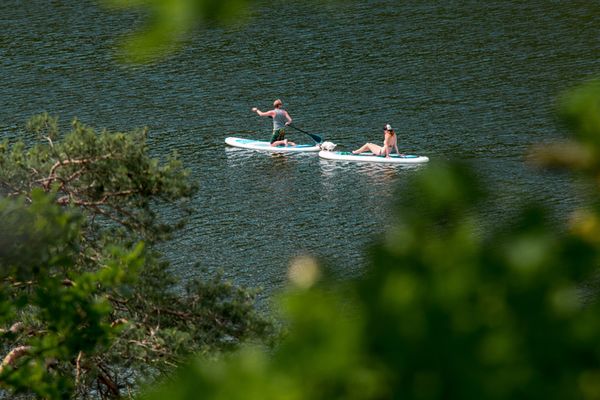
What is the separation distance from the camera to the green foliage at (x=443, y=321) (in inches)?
58.7

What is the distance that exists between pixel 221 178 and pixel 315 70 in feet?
31.5

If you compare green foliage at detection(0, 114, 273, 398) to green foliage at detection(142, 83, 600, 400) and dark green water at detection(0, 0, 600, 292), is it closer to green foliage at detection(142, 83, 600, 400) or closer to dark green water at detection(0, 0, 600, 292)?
green foliage at detection(142, 83, 600, 400)

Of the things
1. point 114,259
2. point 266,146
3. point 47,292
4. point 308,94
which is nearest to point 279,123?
point 266,146

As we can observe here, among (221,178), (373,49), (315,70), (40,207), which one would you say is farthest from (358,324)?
(373,49)

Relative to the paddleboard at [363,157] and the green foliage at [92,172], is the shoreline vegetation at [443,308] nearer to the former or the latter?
the green foliage at [92,172]

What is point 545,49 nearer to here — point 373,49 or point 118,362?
point 373,49

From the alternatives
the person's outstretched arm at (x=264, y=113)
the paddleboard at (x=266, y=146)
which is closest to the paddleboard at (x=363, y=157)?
the paddleboard at (x=266, y=146)

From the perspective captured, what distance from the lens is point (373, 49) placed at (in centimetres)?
3878

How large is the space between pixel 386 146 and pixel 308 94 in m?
5.91

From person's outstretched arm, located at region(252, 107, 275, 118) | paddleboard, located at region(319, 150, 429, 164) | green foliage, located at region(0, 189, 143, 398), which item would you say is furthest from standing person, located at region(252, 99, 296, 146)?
green foliage, located at region(0, 189, 143, 398)

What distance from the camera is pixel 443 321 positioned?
5.08ft

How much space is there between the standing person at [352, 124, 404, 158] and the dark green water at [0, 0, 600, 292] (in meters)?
0.53

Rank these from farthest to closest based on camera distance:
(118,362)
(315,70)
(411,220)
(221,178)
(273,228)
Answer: (315,70) < (221,178) < (273,228) < (118,362) < (411,220)

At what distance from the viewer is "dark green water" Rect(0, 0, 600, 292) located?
25.0 metres
